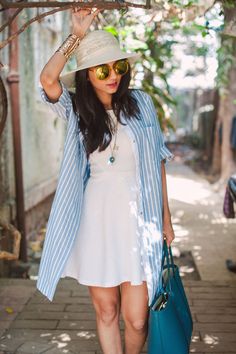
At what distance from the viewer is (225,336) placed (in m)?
3.90

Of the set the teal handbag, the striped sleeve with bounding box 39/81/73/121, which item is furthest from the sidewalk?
the striped sleeve with bounding box 39/81/73/121

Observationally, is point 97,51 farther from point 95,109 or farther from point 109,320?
point 109,320

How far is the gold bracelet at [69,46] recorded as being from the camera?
9.53ft

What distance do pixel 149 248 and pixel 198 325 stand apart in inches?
54.0

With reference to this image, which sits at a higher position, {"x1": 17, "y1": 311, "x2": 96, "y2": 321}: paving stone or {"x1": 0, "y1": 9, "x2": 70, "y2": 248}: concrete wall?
{"x1": 0, "y1": 9, "x2": 70, "y2": 248}: concrete wall

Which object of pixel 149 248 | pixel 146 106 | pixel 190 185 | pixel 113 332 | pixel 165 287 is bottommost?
pixel 190 185

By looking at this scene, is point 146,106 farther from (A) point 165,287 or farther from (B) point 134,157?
(A) point 165,287

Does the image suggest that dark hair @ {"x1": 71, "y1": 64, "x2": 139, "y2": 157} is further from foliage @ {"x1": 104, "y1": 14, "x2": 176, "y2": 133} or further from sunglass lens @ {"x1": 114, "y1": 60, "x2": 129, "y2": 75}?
foliage @ {"x1": 104, "y1": 14, "x2": 176, "y2": 133}

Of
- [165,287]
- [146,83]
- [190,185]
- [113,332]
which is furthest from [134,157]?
[190,185]

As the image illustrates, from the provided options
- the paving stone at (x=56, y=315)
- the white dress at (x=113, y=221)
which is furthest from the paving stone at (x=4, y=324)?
the white dress at (x=113, y=221)

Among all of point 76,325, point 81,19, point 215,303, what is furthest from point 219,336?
point 81,19

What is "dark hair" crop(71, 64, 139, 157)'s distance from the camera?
9.86ft

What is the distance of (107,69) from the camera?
2.97 metres

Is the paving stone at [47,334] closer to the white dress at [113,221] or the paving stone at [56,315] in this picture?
the paving stone at [56,315]
